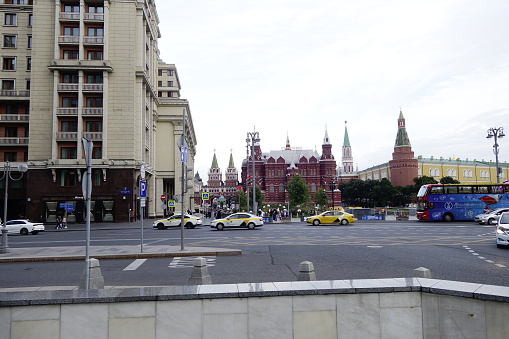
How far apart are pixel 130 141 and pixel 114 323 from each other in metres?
40.7

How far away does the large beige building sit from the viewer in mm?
43500

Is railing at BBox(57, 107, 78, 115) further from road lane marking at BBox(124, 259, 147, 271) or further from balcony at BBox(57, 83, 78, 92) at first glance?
road lane marking at BBox(124, 259, 147, 271)

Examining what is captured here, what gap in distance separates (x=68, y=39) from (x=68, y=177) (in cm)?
1550

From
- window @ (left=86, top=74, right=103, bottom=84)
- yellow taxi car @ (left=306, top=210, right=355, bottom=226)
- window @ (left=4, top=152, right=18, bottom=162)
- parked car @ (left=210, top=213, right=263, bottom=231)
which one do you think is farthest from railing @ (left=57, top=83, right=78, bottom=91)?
yellow taxi car @ (left=306, top=210, right=355, bottom=226)

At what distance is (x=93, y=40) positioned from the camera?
1754 inches

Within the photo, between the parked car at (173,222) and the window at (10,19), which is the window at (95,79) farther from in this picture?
the parked car at (173,222)

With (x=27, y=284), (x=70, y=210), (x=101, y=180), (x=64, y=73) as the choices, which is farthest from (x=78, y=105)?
(x=27, y=284)

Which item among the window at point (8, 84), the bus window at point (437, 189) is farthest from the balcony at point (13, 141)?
the bus window at point (437, 189)

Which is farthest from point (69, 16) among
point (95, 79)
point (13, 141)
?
point (13, 141)

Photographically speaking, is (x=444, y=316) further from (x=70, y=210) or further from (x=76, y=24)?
(x=76, y=24)

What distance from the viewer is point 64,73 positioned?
4453 centimetres

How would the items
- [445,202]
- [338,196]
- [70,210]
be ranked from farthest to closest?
[338,196] → [70,210] → [445,202]

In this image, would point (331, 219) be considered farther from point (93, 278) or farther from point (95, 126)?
point (93, 278)

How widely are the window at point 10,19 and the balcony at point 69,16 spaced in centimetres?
752
